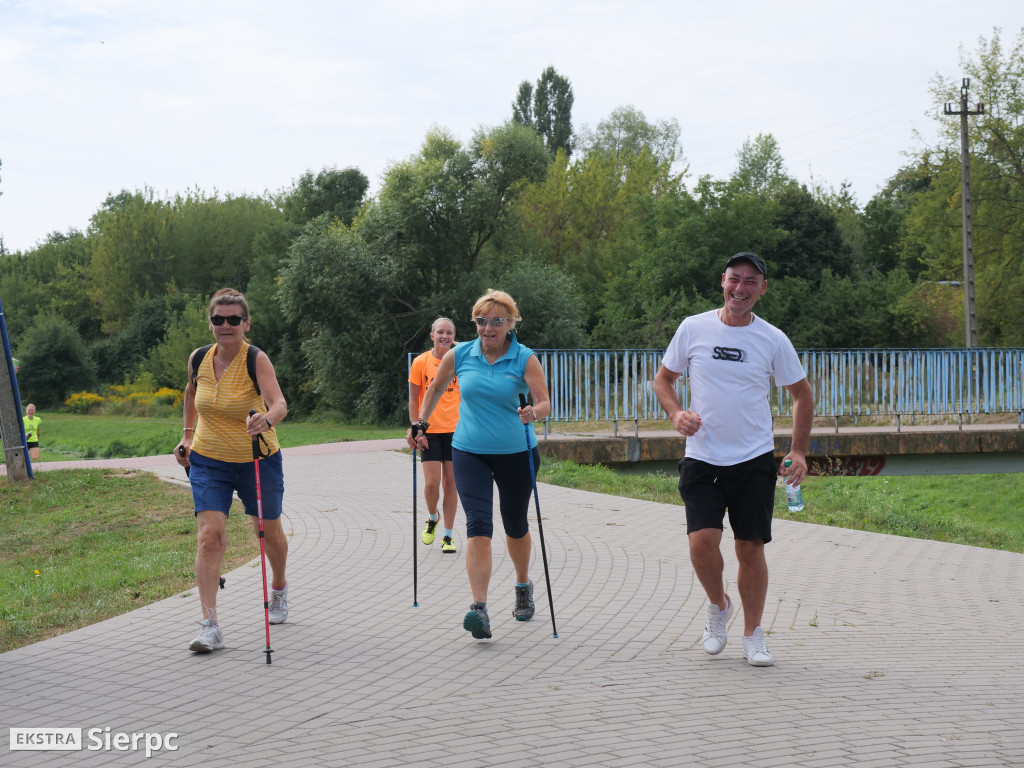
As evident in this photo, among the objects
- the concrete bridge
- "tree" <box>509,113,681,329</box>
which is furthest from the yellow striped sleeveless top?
"tree" <box>509,113,681,329</box>

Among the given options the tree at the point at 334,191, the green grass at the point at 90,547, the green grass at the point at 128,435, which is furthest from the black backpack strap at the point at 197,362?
the tree at the point at 334,191

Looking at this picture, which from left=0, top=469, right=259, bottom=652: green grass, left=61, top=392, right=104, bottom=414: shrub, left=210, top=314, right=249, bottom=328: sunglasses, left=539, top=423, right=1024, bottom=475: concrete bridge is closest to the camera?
left=210, top=314, right=249, bottom=328: sunglasses

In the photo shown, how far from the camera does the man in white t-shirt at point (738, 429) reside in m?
5.15

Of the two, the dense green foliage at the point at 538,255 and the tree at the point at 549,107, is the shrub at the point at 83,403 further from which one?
the tree at the point at 549,107

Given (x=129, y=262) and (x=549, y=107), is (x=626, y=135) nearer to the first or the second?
(x=549, y=107)

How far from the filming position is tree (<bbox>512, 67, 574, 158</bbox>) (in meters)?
66.2

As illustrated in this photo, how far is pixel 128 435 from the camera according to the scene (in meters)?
37.2

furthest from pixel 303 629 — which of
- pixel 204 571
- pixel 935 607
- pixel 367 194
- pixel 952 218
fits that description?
pixel 367 194

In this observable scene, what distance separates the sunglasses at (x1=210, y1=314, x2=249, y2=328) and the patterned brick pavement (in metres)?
1.78

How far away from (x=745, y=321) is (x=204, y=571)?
10.3 feet

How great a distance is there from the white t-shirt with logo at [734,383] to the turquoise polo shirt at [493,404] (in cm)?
100

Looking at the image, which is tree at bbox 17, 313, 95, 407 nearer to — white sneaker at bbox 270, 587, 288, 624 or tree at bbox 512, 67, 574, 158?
tree at bbox 512, 67, 574, 158

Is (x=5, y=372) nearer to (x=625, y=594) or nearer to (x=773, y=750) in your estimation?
(x=625, y=594)

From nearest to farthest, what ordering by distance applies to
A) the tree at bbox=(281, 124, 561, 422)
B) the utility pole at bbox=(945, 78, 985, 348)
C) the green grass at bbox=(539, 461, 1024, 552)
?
the green grass at bbox=(539, 461, 1024, 552)
the tree at bbox=(281, 124, 561, 422)
the utility pole at bbox=(945, 78, 985, 348)
